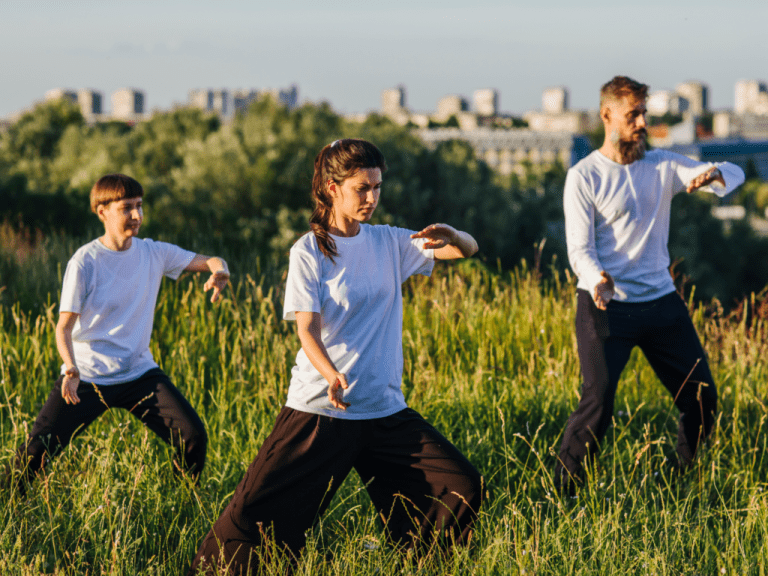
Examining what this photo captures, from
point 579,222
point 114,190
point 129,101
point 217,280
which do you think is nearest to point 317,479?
point 217,280

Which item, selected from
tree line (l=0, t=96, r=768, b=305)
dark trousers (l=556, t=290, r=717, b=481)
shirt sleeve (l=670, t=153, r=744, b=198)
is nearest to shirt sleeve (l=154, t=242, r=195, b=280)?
dark trousers (l=556, t=290, r=717, b=481)

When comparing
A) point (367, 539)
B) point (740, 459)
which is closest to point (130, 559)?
point (367, 539)

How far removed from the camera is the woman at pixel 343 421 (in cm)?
291

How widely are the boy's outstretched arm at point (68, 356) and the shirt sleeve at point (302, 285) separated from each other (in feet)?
3.81

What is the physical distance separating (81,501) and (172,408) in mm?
531

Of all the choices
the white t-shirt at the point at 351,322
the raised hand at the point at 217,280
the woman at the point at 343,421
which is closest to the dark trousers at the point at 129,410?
the raised hand at the point at 217,280

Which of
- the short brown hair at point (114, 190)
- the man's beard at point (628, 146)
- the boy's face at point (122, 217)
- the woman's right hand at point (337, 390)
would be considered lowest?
the woman's right hand at point (337, 390)

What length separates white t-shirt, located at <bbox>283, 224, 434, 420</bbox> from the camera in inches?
114

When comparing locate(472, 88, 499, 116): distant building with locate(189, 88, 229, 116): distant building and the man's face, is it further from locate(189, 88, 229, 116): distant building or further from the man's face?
the man's face

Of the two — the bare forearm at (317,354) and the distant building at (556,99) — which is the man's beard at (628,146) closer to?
the bare forearm at (317,354)

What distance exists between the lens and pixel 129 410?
3.72 meters

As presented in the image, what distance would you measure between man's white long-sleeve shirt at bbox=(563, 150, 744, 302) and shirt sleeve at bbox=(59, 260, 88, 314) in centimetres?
226

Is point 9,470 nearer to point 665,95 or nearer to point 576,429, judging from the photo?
point 576,429

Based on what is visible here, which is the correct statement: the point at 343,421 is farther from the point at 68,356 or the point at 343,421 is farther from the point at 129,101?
the point at 129,101
